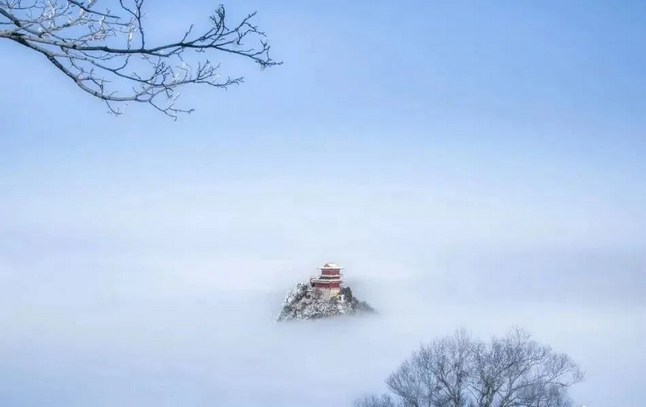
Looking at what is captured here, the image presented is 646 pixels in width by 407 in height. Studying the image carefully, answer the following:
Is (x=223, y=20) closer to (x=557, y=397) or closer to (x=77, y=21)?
(x=77, y=21)

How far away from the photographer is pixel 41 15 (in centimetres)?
434

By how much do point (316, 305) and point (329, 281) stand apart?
186 cm

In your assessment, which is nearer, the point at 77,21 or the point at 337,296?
the point at 77,21

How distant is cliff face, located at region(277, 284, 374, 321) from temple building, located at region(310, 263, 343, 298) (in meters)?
0.31

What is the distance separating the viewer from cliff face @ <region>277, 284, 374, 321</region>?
46594mm

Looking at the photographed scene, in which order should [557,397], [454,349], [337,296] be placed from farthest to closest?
[337,296] < [454,349] < [557,397]

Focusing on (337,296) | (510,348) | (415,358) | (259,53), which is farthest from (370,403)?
(337,296)

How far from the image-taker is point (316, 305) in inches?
1864

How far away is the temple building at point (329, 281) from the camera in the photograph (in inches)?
1853

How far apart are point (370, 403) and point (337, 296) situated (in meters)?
25.6

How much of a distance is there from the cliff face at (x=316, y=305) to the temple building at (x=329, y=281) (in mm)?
307

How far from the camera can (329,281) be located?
47.4 metres

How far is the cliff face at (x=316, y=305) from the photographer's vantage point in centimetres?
4659

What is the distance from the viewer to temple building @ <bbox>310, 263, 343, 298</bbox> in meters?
47.1
